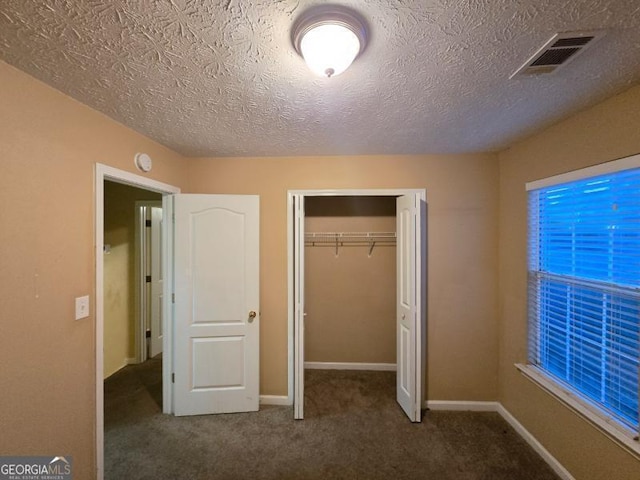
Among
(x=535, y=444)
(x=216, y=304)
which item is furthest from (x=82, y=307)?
(x=535, y=444)

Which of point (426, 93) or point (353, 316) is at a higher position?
point (426, 93)

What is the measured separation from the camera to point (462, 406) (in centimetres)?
250

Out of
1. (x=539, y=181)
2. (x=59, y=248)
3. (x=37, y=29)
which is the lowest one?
(x=59, y=248)

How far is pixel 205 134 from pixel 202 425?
2.44 metres

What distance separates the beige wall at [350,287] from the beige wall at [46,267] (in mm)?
2207

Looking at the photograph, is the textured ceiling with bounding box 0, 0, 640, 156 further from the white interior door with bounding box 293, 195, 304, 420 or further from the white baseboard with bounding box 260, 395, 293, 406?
the white baseboard with bounding box 260, 395, 293, 406

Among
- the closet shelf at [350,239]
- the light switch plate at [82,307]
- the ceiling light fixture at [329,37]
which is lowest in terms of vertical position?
the light switch plate at [82,307]

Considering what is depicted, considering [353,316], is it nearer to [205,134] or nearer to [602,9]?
[205,134]

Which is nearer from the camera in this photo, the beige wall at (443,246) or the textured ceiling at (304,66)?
the textured ceiling at (304,66)

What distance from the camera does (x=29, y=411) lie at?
125 cm

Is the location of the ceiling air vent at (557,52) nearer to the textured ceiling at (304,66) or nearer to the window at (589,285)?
the textured ceiling at (304,66)

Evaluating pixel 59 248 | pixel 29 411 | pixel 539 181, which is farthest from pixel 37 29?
pixel 539 181

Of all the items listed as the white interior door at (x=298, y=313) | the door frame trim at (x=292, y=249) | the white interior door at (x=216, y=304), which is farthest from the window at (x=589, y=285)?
the white interior door at (x=216, y=304)

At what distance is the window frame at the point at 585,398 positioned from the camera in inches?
54.4
